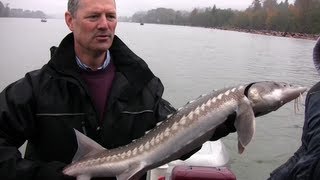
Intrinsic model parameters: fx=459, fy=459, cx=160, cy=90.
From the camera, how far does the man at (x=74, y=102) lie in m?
2.51

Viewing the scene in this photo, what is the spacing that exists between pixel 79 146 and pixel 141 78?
1.93 feet

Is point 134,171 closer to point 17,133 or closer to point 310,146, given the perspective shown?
point 17,133

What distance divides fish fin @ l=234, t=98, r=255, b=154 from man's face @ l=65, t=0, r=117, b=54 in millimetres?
903

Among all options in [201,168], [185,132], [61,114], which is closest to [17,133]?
[61,114]

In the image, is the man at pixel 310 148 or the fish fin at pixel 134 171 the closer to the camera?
the man at pixel 310 148

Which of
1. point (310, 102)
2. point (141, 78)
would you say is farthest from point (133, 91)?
point (310, 102)

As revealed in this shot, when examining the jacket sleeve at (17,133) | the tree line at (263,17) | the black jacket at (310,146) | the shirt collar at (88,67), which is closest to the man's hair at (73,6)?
the shirt collar at (88,67)

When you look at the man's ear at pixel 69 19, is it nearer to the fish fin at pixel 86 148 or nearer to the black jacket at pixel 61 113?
the black jacket at pixel 61 113

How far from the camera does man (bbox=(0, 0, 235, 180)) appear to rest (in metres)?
2.51

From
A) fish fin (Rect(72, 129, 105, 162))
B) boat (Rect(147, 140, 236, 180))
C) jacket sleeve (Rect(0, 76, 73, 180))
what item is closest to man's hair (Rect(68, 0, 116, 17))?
jacket sleeve (Rect(0, 76, 73, 180))

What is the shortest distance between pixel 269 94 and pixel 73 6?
127 cm

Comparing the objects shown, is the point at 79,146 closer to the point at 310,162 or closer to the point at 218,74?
the point at 310,162

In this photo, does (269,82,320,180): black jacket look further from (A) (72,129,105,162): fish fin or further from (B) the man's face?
(B) the man's face

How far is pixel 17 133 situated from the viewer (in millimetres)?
2545
